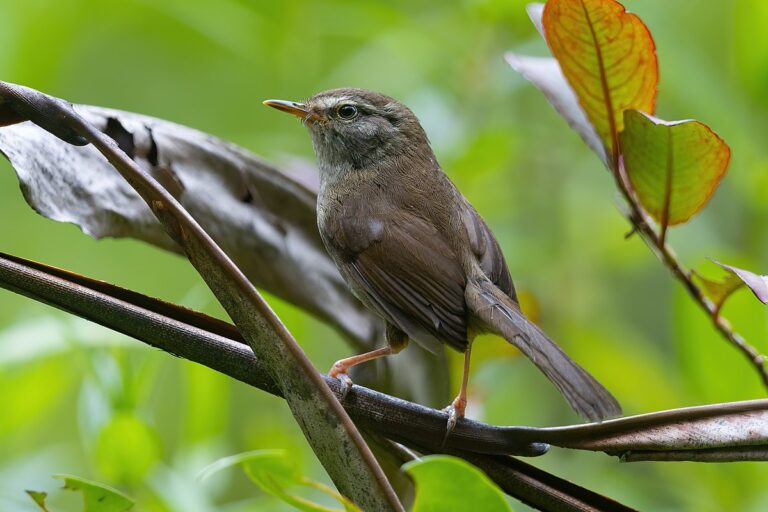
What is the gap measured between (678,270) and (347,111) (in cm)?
151

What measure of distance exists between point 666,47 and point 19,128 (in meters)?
2.22

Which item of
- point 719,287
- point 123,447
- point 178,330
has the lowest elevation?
point 123,447

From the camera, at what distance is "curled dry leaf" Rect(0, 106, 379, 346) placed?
1.52m

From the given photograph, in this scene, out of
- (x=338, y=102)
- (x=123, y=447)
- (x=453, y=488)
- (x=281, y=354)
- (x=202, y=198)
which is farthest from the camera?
(x=338, y=102)

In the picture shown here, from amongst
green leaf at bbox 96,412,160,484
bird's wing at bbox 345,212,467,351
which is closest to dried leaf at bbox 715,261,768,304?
bird's wing at bbox 345,212,467,351

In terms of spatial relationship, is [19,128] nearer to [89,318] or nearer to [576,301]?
[89,318]

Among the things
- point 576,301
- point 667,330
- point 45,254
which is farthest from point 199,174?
point 667,330

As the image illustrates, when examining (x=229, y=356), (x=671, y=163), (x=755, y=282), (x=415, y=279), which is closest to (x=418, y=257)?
(x=415, y=279)

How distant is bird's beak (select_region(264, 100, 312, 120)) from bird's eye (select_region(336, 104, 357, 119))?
0.10m

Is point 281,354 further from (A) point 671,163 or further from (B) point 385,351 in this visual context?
(B) point 385,351

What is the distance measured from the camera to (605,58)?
1.76 metres

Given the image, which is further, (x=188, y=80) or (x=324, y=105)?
(x=188, y=80)

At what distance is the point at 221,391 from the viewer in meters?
2.47

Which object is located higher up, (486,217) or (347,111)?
(347,111)
